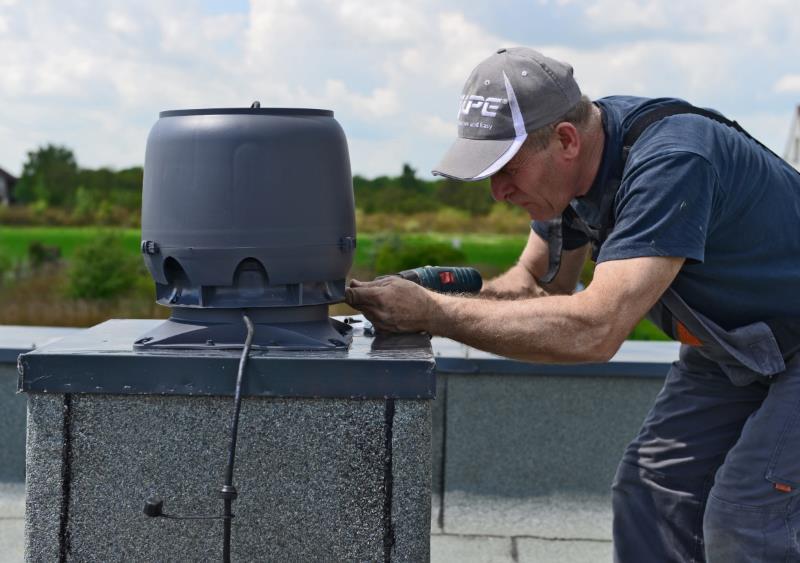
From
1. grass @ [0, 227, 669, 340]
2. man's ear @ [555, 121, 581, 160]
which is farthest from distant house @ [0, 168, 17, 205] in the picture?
man's ear @ [555, 121, 581, 160]

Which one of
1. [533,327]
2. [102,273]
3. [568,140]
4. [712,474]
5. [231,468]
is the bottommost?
[712,474]

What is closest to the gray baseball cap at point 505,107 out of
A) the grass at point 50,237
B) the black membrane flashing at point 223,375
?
the black membrane flashing at point 223,375

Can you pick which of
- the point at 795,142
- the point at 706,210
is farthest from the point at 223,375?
the point at 795,142

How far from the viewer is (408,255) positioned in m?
7.77

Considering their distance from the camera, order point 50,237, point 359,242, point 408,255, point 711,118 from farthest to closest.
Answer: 1. point 50,237
2. point 359,242
3. point 408,255
4. point 711,118

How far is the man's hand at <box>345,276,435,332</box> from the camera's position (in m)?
2.50

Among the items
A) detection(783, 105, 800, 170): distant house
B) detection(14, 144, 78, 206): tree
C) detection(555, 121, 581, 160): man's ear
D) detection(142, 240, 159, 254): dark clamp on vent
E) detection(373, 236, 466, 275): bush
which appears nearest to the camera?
detection(142, 240, 159, 254): dark clamp on vent

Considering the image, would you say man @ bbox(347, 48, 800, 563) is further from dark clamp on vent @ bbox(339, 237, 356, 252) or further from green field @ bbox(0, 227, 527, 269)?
green field @ bbox(0, 227, 527, 269)

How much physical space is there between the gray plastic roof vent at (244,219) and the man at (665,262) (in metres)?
0.25

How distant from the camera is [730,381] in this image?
2920mm

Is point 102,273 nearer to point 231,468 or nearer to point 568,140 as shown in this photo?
point 568,140

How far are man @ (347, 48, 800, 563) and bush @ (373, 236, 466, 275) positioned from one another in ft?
15.8

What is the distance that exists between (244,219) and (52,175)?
8431mm

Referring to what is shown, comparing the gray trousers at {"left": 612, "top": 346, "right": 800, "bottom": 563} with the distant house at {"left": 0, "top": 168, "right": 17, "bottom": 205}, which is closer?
the gray trousers at {"left": 612, "top": 346, "right": 800, "bottom": 563}
